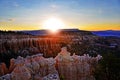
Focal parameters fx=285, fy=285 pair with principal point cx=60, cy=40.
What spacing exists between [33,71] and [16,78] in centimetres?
358

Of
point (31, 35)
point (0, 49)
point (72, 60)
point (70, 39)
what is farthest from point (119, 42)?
point (72, 60)

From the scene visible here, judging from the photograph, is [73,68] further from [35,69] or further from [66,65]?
[35,69]

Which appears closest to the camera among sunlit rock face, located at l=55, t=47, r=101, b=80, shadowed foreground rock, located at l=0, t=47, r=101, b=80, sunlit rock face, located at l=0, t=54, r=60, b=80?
sunlit rock face, located at l=0, t=54, r=60, b=80

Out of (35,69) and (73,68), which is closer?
(35,69)

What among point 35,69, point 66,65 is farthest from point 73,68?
point 35,69

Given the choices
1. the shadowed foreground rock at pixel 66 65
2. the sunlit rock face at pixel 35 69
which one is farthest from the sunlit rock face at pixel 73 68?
the sunlit rock face at pixel 35 69

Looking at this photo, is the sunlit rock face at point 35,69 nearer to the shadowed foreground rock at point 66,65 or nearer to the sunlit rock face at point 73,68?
the shadowed foreground rock at point 66,65

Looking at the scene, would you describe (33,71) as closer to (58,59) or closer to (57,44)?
(58,59)

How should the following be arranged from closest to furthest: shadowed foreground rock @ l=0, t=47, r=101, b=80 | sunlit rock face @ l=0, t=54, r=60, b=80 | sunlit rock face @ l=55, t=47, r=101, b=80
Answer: sunlit rock face @ l=0, t=54, r=60, b=80 < shadowed foreground rock @ l=0, t=47, r=101, b=80 < sunlit rock face @ l=55, t=47, r=101, b=80

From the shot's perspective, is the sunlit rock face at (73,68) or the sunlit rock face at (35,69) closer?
the sunlit rock face at (35,69)

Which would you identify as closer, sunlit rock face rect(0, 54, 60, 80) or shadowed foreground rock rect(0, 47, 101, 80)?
sunlit rock face rect(0, 54, 60, 80)

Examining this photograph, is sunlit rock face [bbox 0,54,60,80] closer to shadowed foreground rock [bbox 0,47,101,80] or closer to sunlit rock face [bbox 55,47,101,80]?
shadowed foreground rock [bbox 0,47,101,80]

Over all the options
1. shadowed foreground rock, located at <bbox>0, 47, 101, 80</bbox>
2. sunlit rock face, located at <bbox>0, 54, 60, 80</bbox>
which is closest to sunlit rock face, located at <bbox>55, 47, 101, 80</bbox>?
shadowed foreground rock, located at <bbox>0, 47, 101, 80</bbox>

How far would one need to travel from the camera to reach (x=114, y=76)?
23.6 meters
